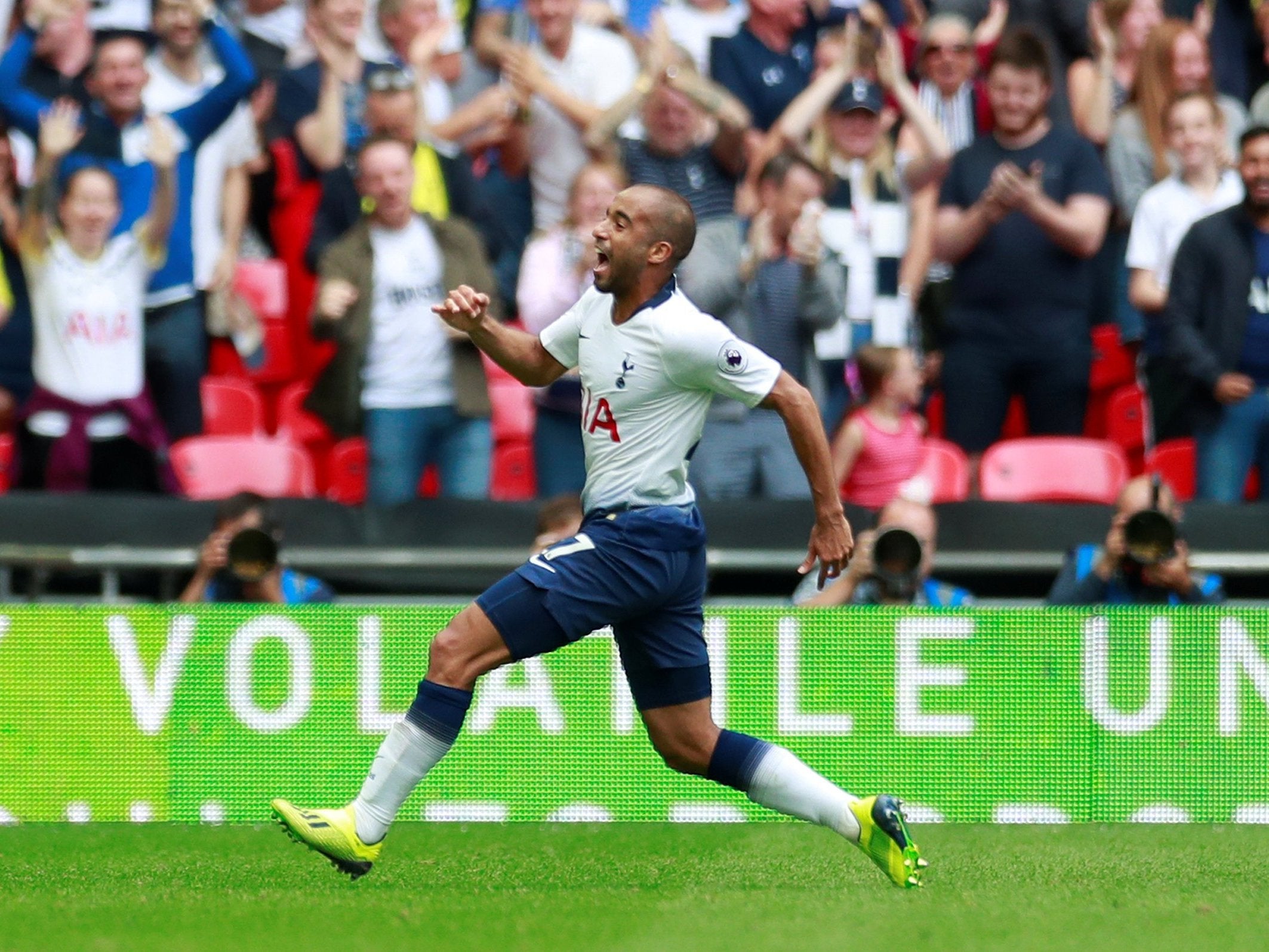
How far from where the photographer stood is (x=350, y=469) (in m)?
10.7

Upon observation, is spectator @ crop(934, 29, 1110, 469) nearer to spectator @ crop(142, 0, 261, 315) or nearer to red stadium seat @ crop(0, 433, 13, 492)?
spectator @ crop(142, 0, 261, 315)

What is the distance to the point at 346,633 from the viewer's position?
8414 mm

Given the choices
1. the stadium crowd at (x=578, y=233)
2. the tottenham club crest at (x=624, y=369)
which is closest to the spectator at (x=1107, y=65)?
the stadium crowd at (x=578, y=233)

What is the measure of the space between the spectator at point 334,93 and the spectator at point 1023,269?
3204 mm

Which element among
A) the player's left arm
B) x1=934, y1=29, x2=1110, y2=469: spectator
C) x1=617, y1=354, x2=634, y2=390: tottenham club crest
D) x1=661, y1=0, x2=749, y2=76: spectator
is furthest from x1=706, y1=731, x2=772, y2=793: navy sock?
x1=661, y1=0, x2=749, y2=76: spectator

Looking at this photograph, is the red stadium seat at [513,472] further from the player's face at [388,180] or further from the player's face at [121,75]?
the player's face at [121,75]

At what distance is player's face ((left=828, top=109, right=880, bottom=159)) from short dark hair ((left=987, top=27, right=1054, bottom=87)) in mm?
727

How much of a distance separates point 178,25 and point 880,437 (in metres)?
4.33

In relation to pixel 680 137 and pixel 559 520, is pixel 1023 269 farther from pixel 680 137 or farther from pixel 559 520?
pixel 559 520

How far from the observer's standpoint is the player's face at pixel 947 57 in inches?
456

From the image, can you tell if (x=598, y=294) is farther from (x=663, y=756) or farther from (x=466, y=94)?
(x=466, y=94)

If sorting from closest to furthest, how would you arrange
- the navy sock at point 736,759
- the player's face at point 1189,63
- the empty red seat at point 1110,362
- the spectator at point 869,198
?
the navy sock at point 736,759 < the spectator at point 869,198 < the player's face at point 1189,63 < the empty red seat at point 1110,362

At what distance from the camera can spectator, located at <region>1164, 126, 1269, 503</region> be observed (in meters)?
10.1

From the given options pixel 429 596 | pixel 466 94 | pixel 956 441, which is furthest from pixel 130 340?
pixel 956 441
